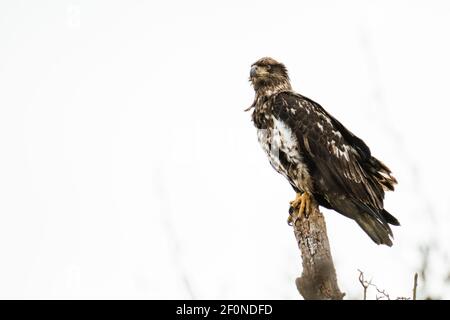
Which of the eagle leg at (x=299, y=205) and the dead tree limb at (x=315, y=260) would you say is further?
the eagle leg at (x=299, y=205)

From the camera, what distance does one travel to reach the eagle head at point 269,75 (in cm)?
803

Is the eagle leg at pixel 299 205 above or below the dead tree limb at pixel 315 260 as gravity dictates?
above

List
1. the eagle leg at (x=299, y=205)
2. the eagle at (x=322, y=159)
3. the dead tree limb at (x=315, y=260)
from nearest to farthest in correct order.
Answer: the dead tree limb at (x=315, y=260), the eagle leg at (x=299, y=205), the eagle at (x=322, y=159)

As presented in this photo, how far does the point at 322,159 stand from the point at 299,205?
39.3 inches

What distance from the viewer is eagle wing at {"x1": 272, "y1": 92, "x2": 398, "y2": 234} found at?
273 inches

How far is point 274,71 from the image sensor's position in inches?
A: 324

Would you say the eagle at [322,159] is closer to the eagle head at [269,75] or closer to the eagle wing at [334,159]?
the eagle wing at [334,159]

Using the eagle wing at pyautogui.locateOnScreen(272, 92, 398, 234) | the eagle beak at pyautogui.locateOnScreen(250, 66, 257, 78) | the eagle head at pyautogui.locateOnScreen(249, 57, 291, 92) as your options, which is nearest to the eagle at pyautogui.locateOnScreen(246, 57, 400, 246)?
the eagle wing at pyautogui.locateOnScreen(272, 92, 398, 234)

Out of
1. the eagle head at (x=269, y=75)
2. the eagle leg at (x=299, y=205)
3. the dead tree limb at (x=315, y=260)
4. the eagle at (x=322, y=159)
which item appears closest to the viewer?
the dead tree limb at (x=315, y=260)

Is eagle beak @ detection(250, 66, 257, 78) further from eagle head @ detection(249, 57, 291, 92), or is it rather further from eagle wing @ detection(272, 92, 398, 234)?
eagle wing @ detection(272, 92, 398, 234)

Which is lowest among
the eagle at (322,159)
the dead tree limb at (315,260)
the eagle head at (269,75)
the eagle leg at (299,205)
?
the dead tree limb at (315,260)

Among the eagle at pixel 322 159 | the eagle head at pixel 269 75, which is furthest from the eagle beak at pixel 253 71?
the eagle at pixel 322 159
